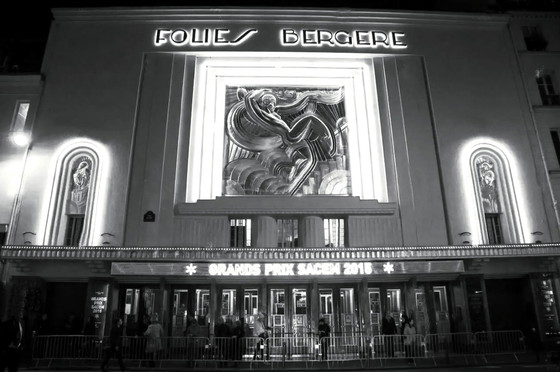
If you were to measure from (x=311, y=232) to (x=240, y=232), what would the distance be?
2.98 meters

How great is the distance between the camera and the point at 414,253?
57.8 feet

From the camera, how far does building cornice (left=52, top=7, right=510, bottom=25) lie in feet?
73.8

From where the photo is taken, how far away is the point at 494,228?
2014 centimetres

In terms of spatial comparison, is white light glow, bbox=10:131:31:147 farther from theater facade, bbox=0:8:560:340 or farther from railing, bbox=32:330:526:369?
railing, bbox=32:330:526:369

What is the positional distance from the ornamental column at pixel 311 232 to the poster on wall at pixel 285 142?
4.81 ft

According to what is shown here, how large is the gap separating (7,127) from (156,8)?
8.78 meters

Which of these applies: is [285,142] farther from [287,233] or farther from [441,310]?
[441,310]

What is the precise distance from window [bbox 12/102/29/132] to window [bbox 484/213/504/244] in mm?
21079

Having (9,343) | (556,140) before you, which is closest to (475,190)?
(556,140)

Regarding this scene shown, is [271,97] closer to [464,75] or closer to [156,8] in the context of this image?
[156,8]

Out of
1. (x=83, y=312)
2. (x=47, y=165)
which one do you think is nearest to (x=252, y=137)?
(x=47, y=165)

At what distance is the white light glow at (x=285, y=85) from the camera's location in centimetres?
2039

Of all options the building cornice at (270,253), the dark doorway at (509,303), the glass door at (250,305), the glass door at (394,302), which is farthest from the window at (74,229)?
the dark doorway at (509,303)

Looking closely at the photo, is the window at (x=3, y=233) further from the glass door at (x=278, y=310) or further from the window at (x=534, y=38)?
the window at (x=534, y=38)
